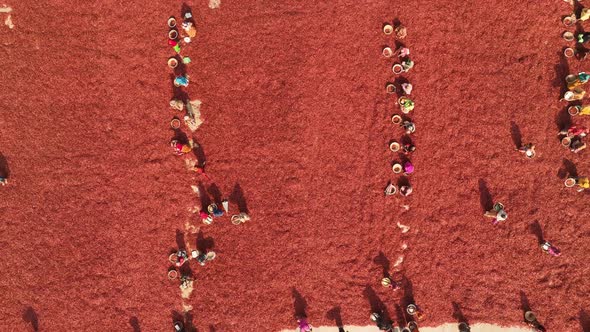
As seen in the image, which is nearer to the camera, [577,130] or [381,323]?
[577,130]

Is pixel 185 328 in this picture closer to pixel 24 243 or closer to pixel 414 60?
pixel 24 243

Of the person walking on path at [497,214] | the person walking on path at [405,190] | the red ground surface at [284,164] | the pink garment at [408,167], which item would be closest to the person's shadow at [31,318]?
the red ground surface at [284,164]

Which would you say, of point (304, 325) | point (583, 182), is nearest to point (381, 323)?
point (304, 325)

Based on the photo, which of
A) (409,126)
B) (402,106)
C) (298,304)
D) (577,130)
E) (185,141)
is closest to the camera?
(577,130)

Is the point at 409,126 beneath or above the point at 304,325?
above

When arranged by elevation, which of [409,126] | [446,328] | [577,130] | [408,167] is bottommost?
[446,328]

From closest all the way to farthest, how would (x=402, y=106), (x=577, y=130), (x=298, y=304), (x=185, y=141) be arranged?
1. (x=577, y=130)
2. (x=402, y=106)
3. (x=298, y=304)
4. (x=185, y=141)

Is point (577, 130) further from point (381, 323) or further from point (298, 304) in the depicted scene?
point (298, 304)
